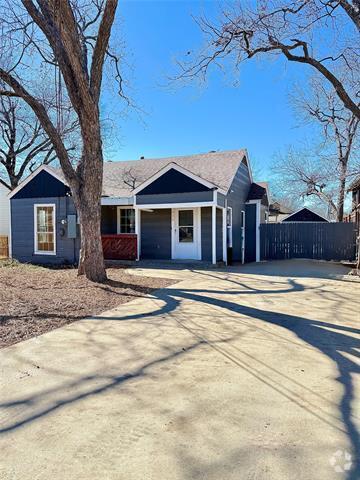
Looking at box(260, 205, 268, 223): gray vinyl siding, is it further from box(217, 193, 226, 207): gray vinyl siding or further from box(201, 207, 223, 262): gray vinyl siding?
box(217, 193, 226, 207): gray vinyl siding

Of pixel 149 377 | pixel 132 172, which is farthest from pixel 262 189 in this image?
pixel 149 377

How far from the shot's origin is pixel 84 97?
7.83 metres

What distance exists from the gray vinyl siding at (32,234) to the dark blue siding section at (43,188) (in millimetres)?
161

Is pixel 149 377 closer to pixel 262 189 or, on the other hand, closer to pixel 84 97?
pixel 84 97

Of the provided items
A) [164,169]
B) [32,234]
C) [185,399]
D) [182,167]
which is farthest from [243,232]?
[185,399]

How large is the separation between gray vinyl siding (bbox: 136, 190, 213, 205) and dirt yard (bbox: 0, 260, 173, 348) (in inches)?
151

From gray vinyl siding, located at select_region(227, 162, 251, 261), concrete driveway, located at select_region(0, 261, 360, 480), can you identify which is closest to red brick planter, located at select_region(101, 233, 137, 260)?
gray vinyl siding, located at select_region(227, 162, 251, 261)

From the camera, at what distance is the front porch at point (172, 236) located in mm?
13391

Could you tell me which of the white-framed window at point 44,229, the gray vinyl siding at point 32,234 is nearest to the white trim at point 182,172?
the gray vinyl siding at point 32,234

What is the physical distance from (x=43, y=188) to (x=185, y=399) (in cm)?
1301

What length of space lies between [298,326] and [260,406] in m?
2.50

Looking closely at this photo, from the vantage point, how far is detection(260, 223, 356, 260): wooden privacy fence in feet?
52.9

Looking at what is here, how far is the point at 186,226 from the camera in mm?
13758

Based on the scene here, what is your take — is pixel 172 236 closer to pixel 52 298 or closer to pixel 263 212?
pixel 263 212
